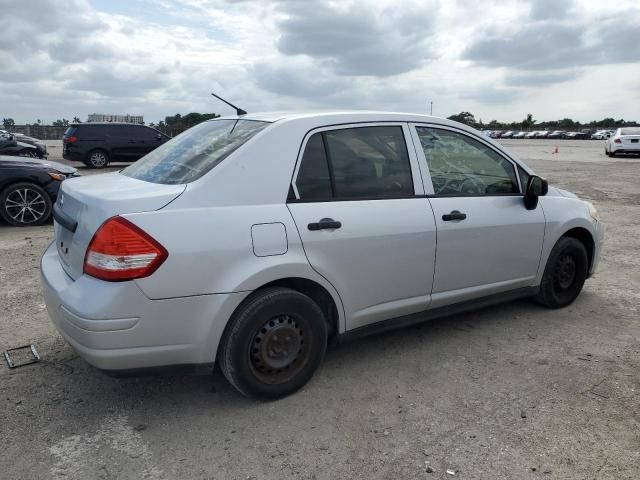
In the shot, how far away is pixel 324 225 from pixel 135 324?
3.88 feet

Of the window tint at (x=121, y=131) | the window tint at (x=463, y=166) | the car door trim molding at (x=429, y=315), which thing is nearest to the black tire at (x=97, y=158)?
the window tint at (x=121, y=131)

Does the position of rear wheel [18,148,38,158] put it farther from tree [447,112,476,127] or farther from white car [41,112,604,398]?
white car [41,112,604,398]

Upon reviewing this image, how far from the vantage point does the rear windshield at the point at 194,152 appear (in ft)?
10.6

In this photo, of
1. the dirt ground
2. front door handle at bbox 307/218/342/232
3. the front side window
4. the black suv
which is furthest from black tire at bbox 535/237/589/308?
the black suv

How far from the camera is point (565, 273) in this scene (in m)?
4.87

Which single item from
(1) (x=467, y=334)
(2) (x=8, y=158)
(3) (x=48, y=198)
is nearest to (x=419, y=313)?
(1) (x=467, y=334)

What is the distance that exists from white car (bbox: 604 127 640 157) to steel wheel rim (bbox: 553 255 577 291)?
2305cm

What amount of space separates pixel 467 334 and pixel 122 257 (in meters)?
2.76

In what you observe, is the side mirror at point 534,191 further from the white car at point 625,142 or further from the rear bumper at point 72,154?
the white car at point 625,142

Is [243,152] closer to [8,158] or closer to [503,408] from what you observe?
[503,408]

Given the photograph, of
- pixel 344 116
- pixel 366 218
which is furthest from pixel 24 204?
pixel 366 218

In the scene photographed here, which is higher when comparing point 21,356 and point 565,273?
point 565,273

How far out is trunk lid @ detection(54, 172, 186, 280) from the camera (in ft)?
9.35

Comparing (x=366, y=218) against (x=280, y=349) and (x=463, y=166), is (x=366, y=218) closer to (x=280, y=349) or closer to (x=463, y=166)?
(x=280, y=349)
